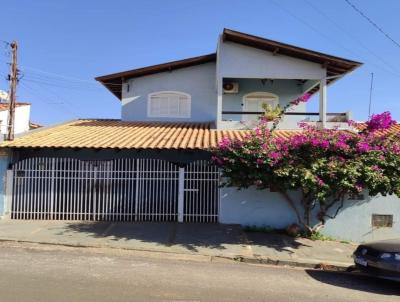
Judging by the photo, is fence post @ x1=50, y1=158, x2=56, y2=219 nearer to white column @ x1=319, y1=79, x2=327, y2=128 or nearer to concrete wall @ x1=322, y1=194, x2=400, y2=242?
concrete wall @ x1=322, y1=194, x2=400, y2=242

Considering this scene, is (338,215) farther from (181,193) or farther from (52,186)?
(52,186)

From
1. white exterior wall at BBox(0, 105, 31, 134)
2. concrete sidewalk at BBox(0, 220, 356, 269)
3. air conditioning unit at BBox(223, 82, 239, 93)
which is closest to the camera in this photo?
concrete sidewalk at BBox(0, 220, 356, 269)

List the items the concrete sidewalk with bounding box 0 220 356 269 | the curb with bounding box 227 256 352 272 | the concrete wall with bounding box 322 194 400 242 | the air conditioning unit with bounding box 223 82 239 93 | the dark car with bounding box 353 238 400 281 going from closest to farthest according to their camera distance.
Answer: the dark car with bounding box 353 238 400 281 → the curb with bounding box 227 256 352 272 → the concrete sidewalk with bounding box 0 220 356 269 → the concrete wall with bounding box 322 194 400 242 → the air conditioning unit with bounding box 223 82 239 93

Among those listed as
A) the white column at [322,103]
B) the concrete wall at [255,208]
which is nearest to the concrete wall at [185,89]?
the white column at [322,103]

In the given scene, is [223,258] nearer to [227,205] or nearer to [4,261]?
[227,205]

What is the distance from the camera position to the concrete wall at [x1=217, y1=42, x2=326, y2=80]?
15.4 meters

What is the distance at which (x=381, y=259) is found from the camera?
7.43 meters

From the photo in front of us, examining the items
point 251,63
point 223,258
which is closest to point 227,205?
point 223,258

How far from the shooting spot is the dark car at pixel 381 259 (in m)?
7.25

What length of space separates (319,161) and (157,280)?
16.7 feet

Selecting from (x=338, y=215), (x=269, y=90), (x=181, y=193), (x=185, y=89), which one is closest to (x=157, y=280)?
(x=181, y=193)

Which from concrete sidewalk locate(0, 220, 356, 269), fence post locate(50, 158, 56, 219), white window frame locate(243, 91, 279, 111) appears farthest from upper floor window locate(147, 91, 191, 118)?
concrete sidewalk locate(0, 220, 356, 269)

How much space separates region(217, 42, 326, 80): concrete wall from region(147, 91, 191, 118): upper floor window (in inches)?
110

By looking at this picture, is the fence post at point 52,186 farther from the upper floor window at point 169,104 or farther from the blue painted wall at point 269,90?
the blue painted wall at point 269,90
